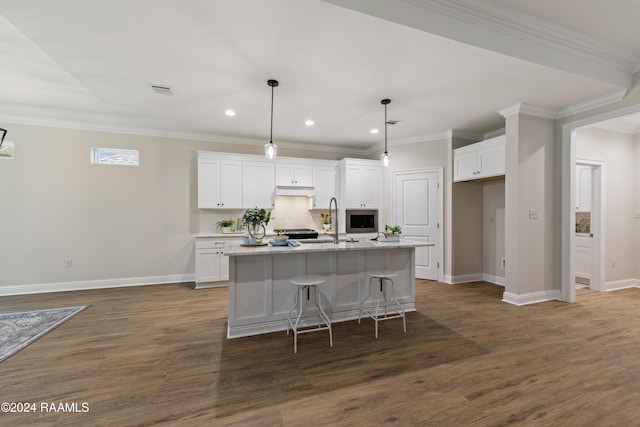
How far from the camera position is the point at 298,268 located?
3070 mm

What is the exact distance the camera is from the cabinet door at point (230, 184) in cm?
509

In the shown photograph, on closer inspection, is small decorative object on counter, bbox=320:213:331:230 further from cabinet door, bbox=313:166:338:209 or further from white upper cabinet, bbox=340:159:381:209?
white upper cabinet, bbox=340:159:381:209

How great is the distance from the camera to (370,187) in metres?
5.75

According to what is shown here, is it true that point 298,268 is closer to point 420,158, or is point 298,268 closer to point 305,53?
point 305,53

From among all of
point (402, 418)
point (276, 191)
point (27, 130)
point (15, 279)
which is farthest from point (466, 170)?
point (15, 279)

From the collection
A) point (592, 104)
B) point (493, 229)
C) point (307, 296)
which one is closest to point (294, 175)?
point (307, 296)

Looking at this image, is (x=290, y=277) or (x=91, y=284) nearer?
(x=290, y=277)

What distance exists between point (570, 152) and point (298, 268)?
4.25 metres

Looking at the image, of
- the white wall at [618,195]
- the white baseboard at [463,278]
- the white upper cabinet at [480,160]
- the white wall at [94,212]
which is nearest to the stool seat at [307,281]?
the white wall at [94,212]

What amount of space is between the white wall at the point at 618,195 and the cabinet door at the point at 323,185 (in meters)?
4.37

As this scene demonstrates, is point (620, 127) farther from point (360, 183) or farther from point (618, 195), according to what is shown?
point (360, 183)

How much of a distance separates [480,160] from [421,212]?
138 centimetres

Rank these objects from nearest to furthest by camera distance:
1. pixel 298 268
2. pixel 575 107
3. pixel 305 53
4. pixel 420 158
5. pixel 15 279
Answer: pixel 305 53, pixel 298 268, pixel 575 107, pixel 15 279, pixel 420 158

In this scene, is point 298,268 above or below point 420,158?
below
